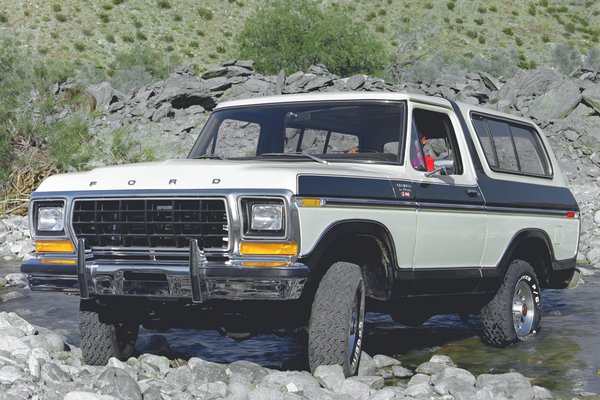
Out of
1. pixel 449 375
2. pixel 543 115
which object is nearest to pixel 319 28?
pixel 543 115

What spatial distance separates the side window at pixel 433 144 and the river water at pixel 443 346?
5.34 feet

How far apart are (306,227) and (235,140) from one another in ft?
7.20

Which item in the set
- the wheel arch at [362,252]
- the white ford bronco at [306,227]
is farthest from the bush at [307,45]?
the wheel arch at [362,252]

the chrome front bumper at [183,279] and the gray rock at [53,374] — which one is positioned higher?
the chrome front bumper at [183,279]

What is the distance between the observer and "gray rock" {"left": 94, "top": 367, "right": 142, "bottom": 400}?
579 centimetres

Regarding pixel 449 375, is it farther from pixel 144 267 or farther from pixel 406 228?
pixel 144 267

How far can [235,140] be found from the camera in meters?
7.78

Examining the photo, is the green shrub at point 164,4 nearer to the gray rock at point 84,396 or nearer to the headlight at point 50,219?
the headlight at point 50,219

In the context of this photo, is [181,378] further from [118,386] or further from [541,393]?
[541,393]

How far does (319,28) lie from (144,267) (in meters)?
34.6

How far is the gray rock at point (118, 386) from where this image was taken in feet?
19.0

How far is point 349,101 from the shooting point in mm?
7258

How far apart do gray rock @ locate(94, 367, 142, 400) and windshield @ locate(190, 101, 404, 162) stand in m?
2.00

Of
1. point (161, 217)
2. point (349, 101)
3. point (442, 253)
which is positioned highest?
point (349, 101)
